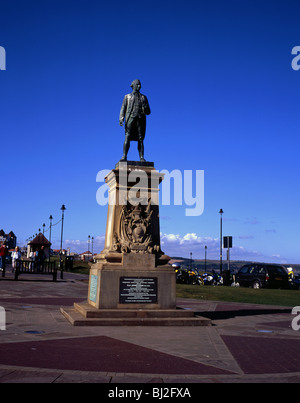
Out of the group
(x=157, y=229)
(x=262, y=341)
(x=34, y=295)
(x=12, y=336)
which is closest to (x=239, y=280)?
(x=34, y=295)

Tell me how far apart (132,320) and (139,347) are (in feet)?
8.26

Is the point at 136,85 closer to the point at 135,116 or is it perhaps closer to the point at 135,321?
the point at 135,116

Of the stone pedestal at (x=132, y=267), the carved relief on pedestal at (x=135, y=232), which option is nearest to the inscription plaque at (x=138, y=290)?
the stone pedestal at (x=132, y=267)

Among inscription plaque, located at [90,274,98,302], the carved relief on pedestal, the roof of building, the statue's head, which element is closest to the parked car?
the carved relief on pedestal

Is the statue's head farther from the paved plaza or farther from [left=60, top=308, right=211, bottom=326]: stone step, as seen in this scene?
the paved plaza

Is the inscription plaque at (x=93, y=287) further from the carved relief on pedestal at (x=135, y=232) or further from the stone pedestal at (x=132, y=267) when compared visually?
the carved relief on pedestal at (x=135, y=232)

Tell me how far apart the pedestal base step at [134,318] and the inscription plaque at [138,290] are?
289mm

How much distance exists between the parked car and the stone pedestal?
16.7 m

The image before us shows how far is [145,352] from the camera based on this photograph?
662 cm

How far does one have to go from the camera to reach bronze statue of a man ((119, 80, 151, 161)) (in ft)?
38.1

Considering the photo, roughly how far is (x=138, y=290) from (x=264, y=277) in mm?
17404

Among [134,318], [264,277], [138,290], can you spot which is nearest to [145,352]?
[134,318]

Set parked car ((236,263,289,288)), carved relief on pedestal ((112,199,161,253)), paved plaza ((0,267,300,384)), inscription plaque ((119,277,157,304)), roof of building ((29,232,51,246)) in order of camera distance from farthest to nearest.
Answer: roof of building ((29,232,51,246)) → parked car ((236,263,289,288)) → carved relief on pedestal ((112,199,161,253)) → inscription plaque ((119,277,157,304)) → paved plaza ((0,267,300,384))

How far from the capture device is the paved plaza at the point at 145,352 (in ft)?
17.0
